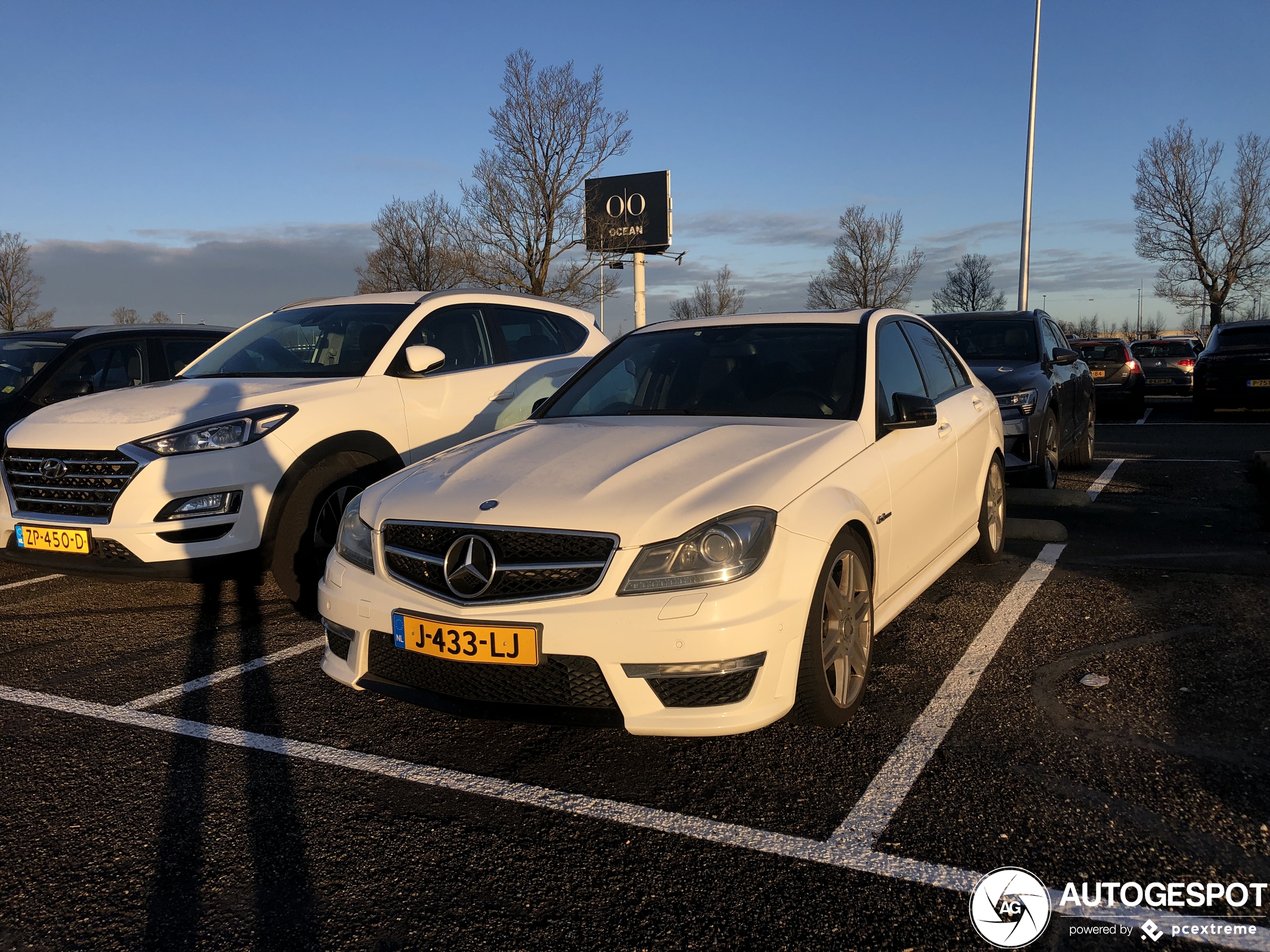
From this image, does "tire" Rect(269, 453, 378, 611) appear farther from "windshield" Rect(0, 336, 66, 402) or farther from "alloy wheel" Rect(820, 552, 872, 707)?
"windshield" Rect(0, 336, 66, 402)

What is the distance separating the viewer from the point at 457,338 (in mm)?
6266

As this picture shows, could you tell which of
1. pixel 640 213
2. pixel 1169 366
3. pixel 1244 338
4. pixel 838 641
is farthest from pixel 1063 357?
pixel 640 213

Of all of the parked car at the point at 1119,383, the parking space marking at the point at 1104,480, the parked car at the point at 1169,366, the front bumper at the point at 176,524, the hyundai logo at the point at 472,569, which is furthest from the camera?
the parked car at the point at 1169,366

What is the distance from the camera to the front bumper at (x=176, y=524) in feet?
15.3

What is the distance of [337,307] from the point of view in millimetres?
6324

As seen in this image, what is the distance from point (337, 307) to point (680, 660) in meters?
4.40

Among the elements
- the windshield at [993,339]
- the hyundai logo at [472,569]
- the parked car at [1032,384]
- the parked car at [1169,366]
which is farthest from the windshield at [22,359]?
the parked car at [1169,366]

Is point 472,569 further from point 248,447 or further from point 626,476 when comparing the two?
point 248,447

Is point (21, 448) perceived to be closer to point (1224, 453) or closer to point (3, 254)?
point (1224, 453)

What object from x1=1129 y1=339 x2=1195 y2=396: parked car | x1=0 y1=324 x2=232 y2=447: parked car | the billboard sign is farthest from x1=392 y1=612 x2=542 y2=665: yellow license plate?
the billboard sign

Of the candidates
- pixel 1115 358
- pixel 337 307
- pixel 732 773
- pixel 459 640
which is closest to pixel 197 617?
pixel 337 307

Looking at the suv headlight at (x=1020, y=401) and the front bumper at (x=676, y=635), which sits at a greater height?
the suv headlight at (x=1020, y=401)

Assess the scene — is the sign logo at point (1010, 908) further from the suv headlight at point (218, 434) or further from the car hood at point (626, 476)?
the suv headlight at point (218, 434)

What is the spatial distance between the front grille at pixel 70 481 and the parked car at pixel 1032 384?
5547 mm
